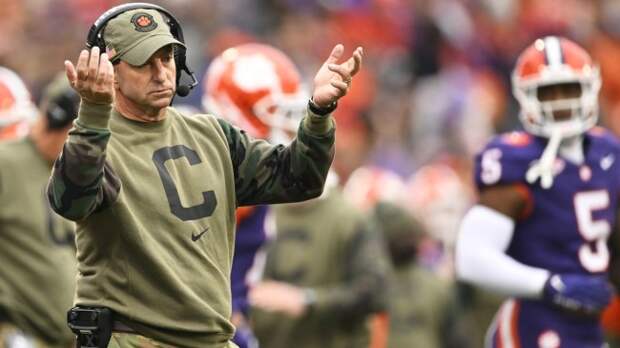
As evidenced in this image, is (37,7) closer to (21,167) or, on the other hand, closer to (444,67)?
(444,67)

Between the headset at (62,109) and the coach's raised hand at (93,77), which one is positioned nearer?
the coach's raised hand at (93,77)

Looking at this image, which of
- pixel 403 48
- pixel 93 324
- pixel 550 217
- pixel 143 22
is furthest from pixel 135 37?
pixel 403 48

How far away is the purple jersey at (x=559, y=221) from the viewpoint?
302 inches

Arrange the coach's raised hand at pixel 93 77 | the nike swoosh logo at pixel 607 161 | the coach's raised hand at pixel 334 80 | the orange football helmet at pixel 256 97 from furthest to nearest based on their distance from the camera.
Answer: the orange football helmet at pixel 256 97 < the nike swoosh logo at pixel 607 161 < the coach's raised hand at pixel 334 80 < the coach's raised hand at pixel 93 77

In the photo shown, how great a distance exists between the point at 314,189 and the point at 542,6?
12.6 meters

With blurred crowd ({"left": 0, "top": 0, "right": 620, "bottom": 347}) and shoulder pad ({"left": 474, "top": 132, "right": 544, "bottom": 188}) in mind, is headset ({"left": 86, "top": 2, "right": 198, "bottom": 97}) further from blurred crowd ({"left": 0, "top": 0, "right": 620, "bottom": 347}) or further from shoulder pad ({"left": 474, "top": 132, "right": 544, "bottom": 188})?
blurred crowd ({"left": 0, "top": 0, "right": 620, "bottom": 347})

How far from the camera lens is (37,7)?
18.4 metres

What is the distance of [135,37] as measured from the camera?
19.0 feet

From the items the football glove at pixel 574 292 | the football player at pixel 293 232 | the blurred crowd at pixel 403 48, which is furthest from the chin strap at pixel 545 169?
the blurred crowd at pixel 403 48

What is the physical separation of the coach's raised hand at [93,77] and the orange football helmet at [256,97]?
127 inches

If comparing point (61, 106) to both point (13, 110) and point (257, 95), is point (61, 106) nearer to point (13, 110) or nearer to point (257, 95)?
point (13, 110)

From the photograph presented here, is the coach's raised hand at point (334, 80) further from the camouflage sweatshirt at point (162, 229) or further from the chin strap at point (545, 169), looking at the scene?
the chin strap at point (545, 169)

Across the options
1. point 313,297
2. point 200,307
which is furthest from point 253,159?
point 313,297

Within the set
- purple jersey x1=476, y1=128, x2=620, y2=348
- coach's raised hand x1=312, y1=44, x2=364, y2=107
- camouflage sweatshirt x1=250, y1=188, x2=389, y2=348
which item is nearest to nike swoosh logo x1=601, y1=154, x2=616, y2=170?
purple jersey x1=476, y1=128, x2=620, y2=348
